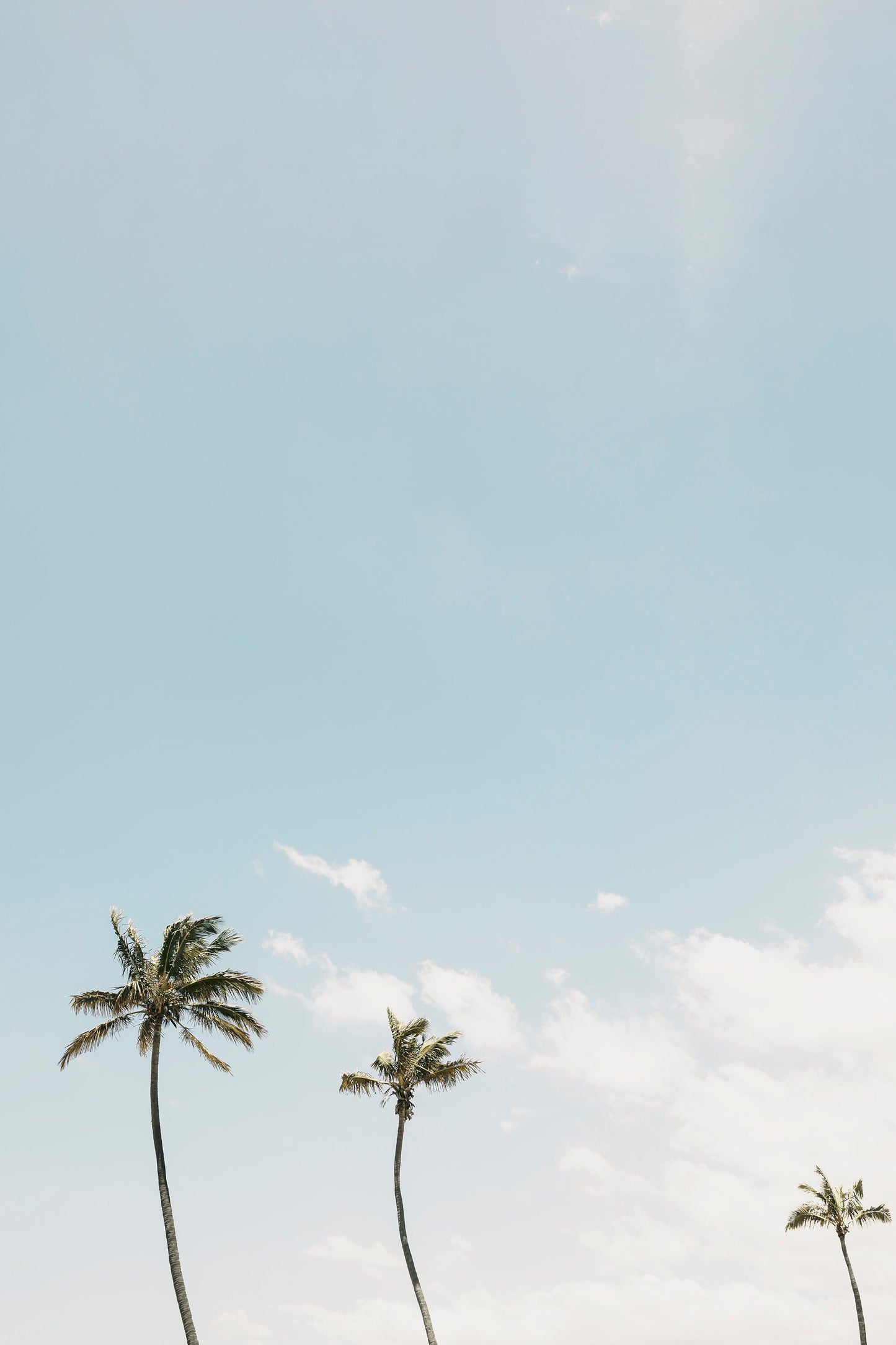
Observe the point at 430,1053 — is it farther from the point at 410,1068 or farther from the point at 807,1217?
the point at 807,1217

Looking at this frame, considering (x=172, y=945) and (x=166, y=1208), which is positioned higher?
(x=172, y=945)

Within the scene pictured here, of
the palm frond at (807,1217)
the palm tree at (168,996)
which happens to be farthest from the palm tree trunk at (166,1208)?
the palm frond at (807,1217)

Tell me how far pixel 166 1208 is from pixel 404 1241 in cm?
1223

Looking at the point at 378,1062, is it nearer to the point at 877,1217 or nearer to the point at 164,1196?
the point at 164,1196

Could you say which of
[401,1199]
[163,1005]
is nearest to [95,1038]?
[163,1005]

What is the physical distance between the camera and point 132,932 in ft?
104

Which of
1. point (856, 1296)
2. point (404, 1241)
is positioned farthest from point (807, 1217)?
point (404, 1241)

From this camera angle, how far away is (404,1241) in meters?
35.7

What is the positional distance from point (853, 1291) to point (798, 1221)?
544 cm

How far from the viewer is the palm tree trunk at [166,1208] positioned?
2741 cm

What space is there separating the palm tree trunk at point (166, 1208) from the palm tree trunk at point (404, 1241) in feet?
33.3

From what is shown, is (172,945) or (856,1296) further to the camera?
(856,1296)

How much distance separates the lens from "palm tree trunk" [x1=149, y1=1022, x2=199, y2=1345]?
2741cm

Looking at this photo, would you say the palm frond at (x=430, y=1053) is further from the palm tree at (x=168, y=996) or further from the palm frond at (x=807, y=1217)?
the palm frond at (x=807, y=1217)
